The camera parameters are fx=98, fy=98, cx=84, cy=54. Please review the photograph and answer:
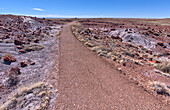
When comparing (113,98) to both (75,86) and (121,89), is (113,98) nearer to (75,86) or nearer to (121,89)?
(121,89)

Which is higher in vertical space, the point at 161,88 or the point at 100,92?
the point at 161,88

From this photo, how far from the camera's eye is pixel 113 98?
4.77 meters

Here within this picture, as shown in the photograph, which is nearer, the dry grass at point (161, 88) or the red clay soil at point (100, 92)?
the red clay soil at point (100, 92)

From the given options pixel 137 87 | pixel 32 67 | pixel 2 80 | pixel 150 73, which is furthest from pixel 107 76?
pixel 2 80

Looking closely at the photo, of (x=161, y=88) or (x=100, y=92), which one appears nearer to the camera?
(x=100, y=92)

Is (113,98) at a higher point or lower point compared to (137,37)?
lower

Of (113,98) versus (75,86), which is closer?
(113,98)

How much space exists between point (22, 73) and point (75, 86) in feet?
13.0

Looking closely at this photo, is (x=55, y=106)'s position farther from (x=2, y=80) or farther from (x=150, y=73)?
(x=150, y=73)

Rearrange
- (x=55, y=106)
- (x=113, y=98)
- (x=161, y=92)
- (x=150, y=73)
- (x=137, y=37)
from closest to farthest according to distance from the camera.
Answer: (x=55, y=106) < (x=113, y=98) < (x=161, y=92) < (x=150, y=73) < (x=137, y=37)

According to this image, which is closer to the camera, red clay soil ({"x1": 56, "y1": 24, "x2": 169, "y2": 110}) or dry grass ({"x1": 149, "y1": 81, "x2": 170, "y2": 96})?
red clay soil ({"x1": 56, "y1": 24, "x2": 169, "y2": 110})

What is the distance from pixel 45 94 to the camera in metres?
4.87

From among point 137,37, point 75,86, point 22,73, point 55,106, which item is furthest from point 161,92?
point 137,37

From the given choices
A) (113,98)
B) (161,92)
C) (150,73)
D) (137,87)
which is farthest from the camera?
(150,73)
